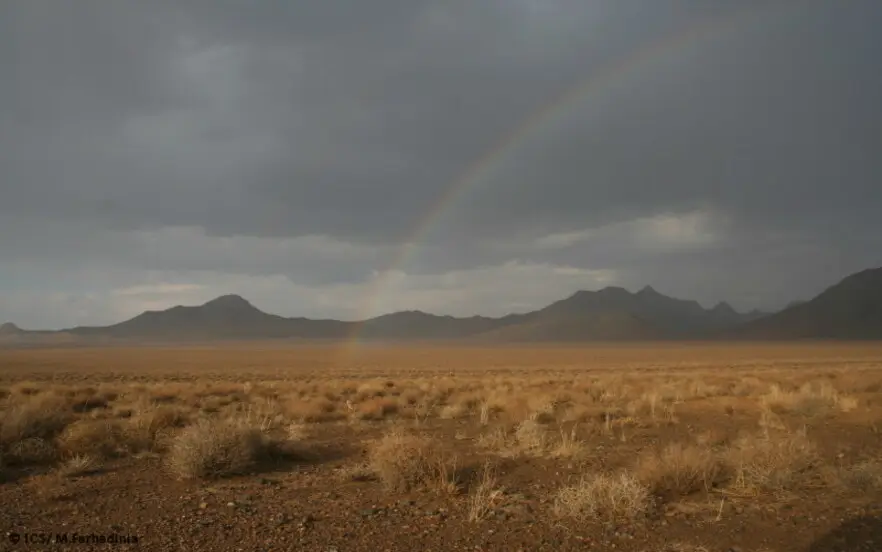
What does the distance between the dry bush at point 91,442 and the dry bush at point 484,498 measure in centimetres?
720

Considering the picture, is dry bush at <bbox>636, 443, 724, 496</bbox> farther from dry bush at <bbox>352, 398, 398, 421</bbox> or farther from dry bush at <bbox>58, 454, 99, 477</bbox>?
dry bush at <bbox>352, 398, 398, 421</bbox>

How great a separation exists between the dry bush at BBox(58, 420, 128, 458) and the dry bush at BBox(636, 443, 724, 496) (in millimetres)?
9516

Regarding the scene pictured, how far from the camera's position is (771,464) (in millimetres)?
10117

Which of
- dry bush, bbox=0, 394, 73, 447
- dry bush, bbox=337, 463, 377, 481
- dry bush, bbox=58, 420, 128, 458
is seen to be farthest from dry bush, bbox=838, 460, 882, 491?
dry bush, bbox=0, 394, 73, 447

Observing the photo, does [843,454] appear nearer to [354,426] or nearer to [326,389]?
[354,426]

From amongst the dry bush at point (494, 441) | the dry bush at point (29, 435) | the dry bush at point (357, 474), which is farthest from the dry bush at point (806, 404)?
the dry bush at point (29, 435)

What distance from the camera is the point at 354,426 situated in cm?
1738

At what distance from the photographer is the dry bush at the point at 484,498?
8.26 meters

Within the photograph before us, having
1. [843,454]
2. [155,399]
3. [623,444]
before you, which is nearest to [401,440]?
[623,444]

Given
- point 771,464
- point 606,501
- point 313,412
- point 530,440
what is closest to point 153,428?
point 313,412

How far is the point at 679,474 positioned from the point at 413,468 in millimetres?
3827

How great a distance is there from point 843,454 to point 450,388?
19.1 m

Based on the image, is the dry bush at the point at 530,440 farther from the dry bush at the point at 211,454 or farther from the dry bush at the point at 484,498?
the dry bush at the point at 211,454

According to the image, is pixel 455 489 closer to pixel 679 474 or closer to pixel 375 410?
pixel 679 474
